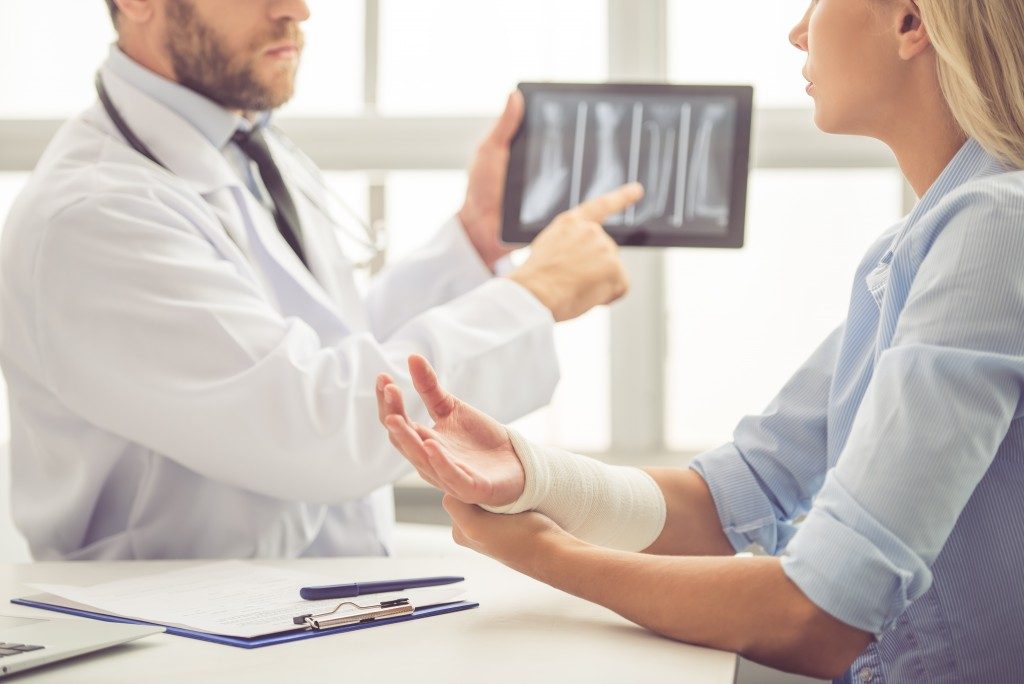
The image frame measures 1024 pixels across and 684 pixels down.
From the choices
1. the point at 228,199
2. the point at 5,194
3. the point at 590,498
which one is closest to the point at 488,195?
the point at 228,199

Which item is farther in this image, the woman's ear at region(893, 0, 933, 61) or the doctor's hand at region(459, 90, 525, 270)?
the doctor's hand at region(459, 90, 525, 270)

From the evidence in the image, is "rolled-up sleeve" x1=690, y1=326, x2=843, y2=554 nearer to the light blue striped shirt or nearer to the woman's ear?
the light blue striped shirt

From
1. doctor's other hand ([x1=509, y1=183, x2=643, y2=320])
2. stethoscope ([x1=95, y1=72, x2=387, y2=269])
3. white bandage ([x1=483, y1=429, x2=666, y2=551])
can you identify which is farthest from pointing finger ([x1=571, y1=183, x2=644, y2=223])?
white bandage ([x1=483, y1=429, x2=666, y2=551])

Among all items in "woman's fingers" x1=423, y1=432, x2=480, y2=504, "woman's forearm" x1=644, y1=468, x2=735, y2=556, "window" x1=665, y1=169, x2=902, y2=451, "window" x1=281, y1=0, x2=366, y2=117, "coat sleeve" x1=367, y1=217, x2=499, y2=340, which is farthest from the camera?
"window" x1=281, y1=0, x2=366, y2=117

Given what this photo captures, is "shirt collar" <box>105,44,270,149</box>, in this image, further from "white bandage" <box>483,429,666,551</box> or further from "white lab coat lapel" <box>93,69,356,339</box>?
"white bandage" <box>483,429,666,551</box>

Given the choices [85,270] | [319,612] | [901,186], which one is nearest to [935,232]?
[319,612]

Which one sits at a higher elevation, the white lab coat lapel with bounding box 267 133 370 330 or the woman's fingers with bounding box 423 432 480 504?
the white lab coat lapel with bounding box 267 133 370 330

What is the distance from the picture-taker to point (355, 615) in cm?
85

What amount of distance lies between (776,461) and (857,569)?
0.39 metres

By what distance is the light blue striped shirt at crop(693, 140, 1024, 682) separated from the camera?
2.34 feet

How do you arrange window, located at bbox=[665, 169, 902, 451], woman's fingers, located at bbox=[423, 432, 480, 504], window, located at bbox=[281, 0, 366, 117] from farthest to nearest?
window, located at bbox=[281, 0, 366, 117]
window, located at bbox=[665, 169, 902, 451]
woman's fingers, located at bbox=[423, 432, 480, 504]

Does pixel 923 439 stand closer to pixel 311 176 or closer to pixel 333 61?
pixel 311 176

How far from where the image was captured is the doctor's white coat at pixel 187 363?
1215 millimetres

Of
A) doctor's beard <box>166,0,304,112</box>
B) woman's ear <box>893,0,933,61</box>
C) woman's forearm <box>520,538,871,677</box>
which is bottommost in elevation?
woman's forearm <box>520,538,871,677</box>
